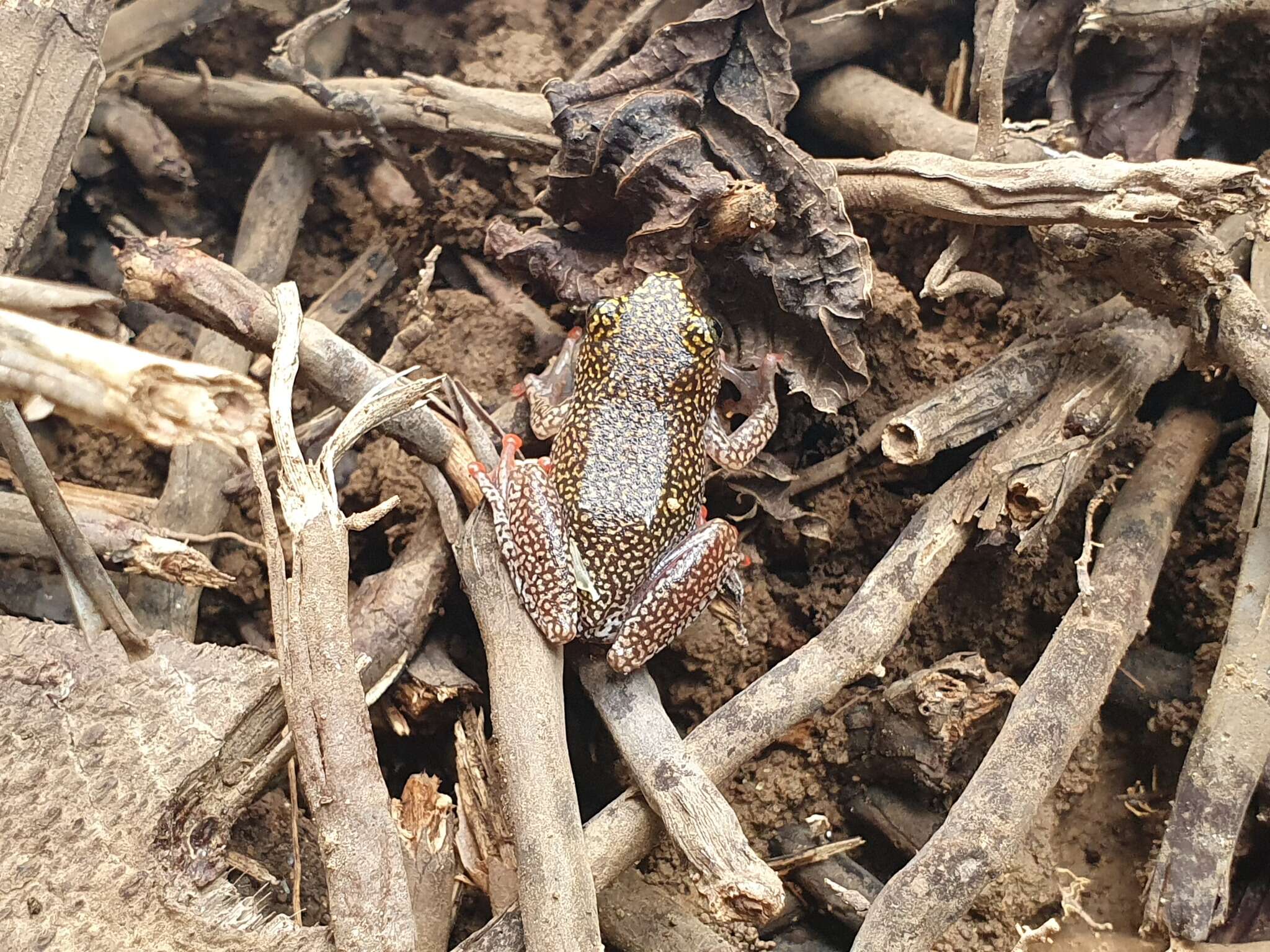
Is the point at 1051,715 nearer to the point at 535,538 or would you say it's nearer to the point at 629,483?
the point at 629,483

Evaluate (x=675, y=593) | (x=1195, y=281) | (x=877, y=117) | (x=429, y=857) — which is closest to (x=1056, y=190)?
(x=1195, y=281)

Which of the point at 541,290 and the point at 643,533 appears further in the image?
the point at 541,290

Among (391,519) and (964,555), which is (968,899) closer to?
(964,555)

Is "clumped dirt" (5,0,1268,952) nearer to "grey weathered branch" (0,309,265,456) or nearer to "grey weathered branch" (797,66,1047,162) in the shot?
"grey weathered branch" (797,66,1047,162)

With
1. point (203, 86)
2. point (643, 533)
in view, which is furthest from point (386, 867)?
point (203, 86)

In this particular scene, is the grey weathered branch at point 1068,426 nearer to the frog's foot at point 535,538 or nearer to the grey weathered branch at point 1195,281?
the grey weathered branch at point 1195,281

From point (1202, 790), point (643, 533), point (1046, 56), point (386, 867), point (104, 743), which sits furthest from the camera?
point (1046, 56)

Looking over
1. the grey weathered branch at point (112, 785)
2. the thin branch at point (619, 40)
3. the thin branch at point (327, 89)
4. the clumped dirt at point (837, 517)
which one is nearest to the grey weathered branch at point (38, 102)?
the thin branch at point (327, 89)
